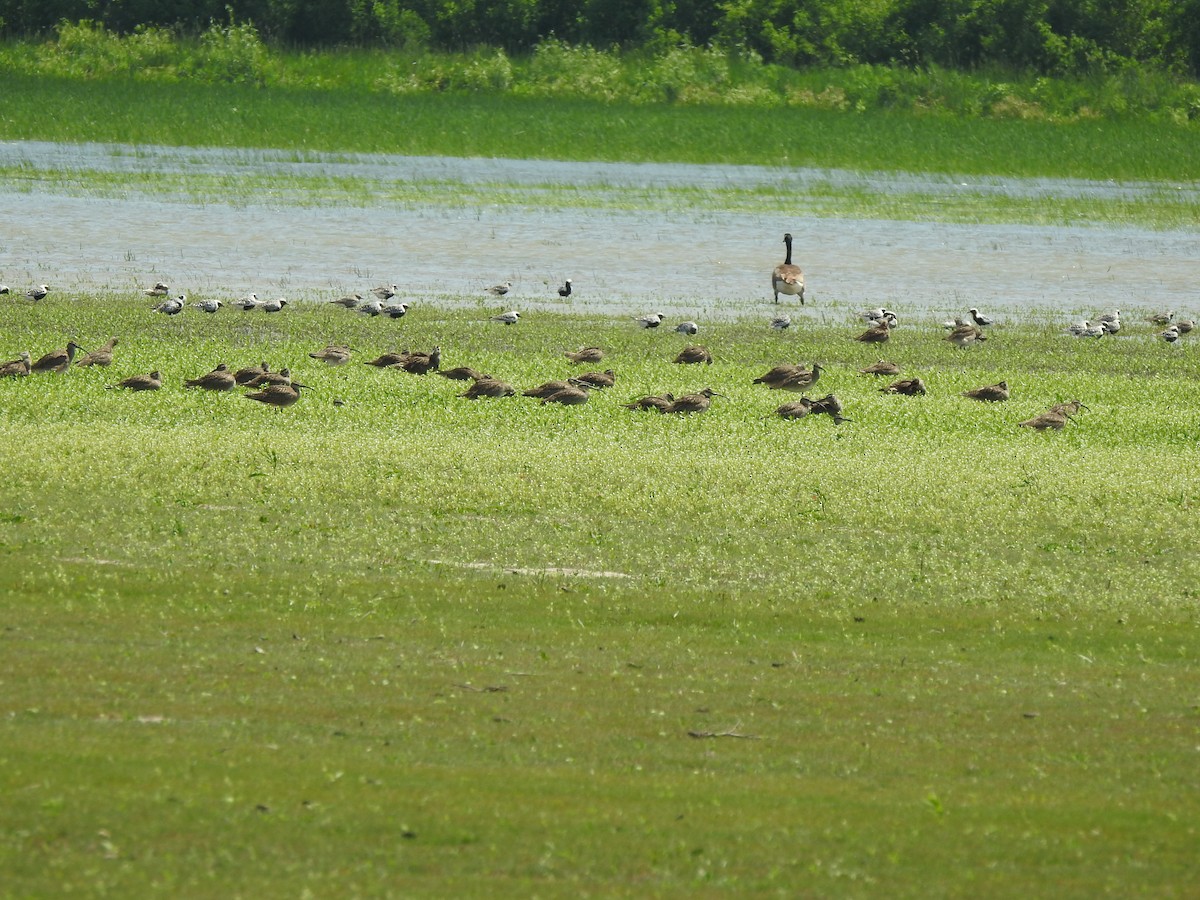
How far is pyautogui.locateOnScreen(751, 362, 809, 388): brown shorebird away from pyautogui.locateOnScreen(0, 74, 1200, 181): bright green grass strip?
1390 inches

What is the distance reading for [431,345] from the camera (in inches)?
1025

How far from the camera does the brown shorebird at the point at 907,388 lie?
2295 centimetres

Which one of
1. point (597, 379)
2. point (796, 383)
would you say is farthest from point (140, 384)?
point (796, 383)

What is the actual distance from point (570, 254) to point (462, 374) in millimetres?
17916

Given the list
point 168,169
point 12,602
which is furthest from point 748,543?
point 168,169

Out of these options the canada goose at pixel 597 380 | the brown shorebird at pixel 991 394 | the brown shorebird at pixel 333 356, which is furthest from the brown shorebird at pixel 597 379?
the brown shorebird at pixel 991 394

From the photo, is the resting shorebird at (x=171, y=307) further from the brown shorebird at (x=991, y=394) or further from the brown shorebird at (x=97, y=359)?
the brown shorebird at (x=991, y=394)

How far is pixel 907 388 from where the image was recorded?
22984 mm

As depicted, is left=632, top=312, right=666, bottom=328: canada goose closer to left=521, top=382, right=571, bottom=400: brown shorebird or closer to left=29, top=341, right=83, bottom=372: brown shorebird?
left=521, top=382, right=571, bottom=400: brown shorebird

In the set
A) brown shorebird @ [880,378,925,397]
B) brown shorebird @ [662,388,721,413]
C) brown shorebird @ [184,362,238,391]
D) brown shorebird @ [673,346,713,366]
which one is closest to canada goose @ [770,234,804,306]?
brown shorebird @ [673,346,713,366]

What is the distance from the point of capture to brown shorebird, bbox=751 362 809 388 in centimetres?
2273

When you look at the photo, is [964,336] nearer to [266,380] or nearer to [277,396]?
[266,380]

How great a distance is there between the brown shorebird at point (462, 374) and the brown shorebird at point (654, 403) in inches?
75.8

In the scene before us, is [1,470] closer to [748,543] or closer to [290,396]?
[290,396]
